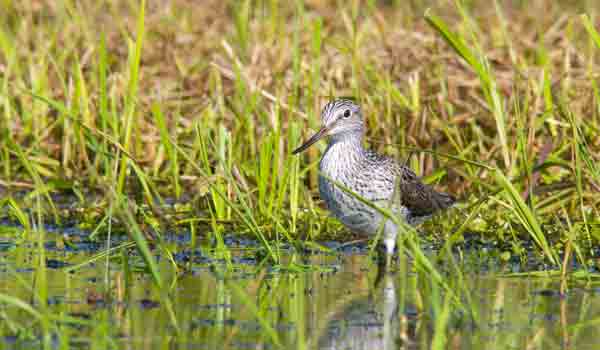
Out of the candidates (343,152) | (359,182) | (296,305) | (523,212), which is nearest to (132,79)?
(343,152)

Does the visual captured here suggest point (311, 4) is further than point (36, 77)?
Yes

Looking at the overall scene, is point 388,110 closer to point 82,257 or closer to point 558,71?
point 558,71

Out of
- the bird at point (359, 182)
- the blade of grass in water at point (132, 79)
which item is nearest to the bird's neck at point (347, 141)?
the bird at point (359, 182)

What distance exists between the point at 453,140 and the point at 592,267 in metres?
2.23

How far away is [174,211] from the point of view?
8.00 meters

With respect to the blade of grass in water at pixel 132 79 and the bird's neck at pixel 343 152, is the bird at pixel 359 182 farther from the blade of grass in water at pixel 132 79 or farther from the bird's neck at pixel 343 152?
the blade of grass in water at pixel 132 79

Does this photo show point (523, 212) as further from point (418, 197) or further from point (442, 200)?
point (442, 200)

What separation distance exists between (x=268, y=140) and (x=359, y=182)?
0.72 m

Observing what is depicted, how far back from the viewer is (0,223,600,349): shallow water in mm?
4875

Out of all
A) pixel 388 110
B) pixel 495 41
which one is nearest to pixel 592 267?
pixel 388 110

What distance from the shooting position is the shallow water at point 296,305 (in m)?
4.88

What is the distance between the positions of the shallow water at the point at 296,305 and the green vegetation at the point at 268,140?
0.04 meters

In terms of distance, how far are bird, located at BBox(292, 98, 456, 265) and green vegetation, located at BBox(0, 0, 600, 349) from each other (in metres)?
0.19

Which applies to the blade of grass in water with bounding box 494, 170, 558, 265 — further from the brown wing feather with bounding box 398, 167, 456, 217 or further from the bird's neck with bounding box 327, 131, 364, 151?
the bird's neck with bounding box 327, 131, 364, 151
